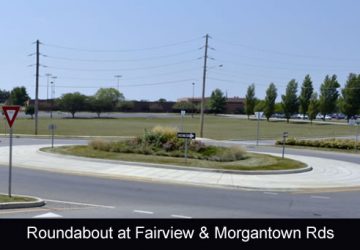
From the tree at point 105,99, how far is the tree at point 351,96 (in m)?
58.4

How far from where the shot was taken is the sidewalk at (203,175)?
54.5 feet

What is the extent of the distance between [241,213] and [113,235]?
160 inches

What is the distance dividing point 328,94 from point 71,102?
61.5m

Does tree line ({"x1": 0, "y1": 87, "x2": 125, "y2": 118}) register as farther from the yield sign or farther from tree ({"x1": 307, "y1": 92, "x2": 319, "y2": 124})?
the yield sign

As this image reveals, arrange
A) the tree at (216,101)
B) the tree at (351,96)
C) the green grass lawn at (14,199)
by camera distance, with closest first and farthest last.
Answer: the green grass lawn at (14,199), the tree at (351,96), the tree at (216,101)

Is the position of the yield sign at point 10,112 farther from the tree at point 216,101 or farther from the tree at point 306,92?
the tree at point 216,101

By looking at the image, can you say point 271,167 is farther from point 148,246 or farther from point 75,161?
point 148,246

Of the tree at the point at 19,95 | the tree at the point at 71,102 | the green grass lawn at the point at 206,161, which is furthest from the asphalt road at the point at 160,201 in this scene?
the tree at the point at 19,95

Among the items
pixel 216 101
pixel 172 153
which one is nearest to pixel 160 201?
pixel 172 153

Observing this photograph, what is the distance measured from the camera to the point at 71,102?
4508 inches

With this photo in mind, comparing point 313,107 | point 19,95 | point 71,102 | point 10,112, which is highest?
point 19,95

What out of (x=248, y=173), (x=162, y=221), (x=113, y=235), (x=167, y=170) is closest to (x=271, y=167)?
(x=248, y=173)

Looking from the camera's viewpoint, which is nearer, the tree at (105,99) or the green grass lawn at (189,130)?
the green grass lawn at (189,130)
